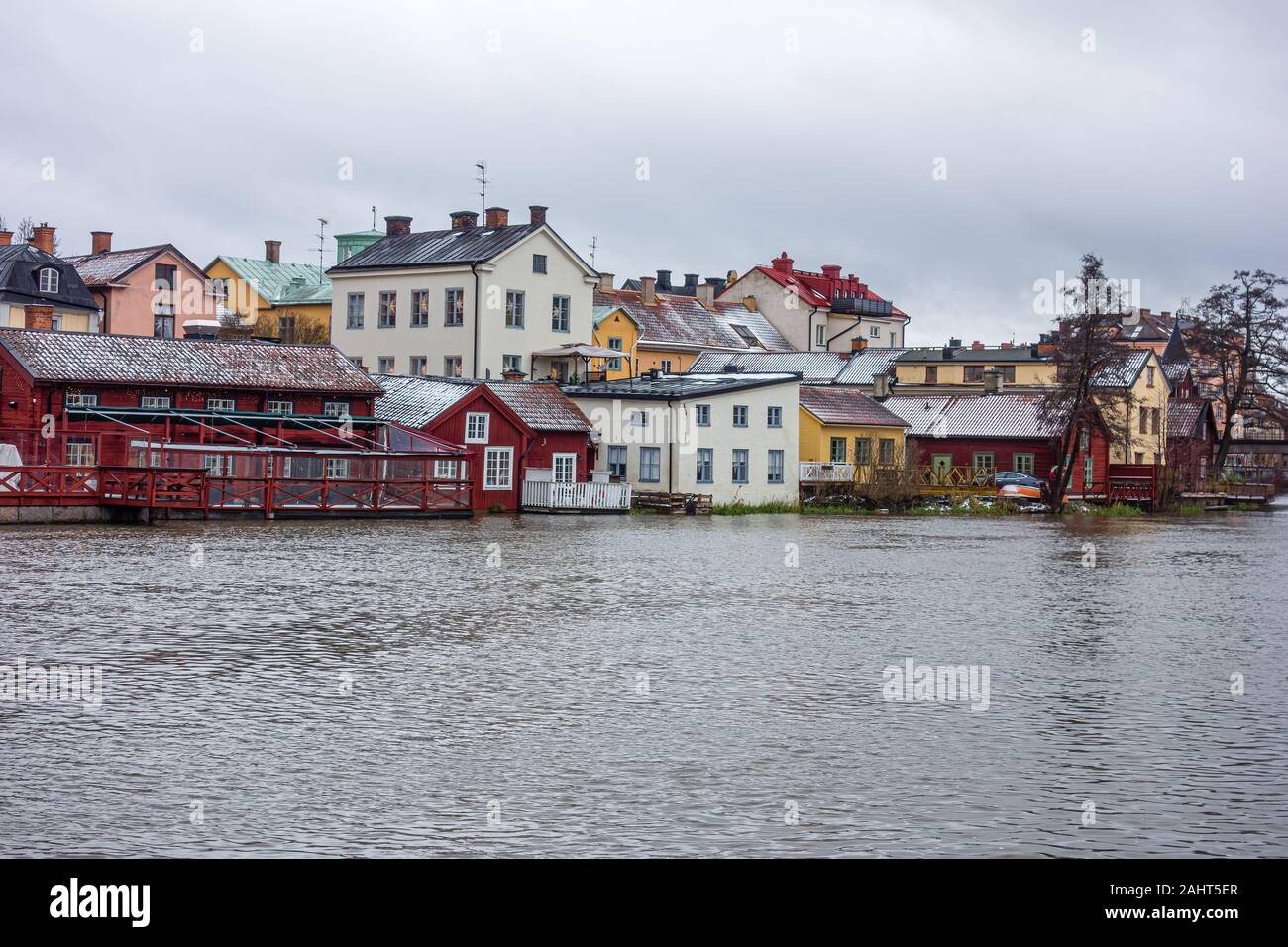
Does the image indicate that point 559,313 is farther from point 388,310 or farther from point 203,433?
point 203,433

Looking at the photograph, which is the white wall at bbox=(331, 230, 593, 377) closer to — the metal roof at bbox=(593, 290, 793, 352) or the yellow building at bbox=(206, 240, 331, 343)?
the yellow building at bbox=(206, 240, 331, 343)

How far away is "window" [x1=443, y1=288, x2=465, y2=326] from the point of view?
68.0m

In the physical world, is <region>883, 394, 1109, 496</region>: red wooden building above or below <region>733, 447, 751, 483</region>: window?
above

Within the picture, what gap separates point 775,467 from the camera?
6494 centimetres

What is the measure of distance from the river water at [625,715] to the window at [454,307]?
1483 inches

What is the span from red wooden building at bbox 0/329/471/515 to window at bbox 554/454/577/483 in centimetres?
527

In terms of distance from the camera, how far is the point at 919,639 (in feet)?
69.2

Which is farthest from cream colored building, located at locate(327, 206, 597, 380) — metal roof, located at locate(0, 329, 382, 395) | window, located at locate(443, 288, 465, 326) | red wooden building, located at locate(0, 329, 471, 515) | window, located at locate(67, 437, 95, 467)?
window, located at locate(67, 437, 95, 467)

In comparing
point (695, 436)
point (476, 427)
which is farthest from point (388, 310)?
point (476, 427)

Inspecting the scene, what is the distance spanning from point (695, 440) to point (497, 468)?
8.53 meters

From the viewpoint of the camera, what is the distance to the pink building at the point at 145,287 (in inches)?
3275

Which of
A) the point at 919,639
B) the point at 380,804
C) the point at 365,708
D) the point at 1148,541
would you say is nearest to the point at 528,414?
the point at 1148,541

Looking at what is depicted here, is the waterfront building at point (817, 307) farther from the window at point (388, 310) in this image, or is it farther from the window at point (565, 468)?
the window at point (565, 468)
